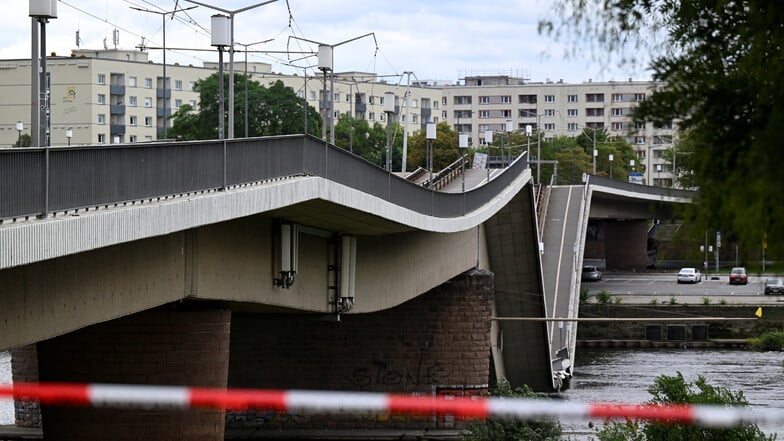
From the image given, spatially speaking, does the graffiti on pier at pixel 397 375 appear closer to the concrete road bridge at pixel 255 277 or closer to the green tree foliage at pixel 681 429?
the concrete road bridge at pixel 255 277

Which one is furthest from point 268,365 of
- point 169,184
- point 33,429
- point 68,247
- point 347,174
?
point 68,247

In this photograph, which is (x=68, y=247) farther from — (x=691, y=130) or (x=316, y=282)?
(x=316, y=282)

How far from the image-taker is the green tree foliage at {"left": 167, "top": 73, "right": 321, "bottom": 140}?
7975 centimetres

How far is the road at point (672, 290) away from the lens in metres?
87.7

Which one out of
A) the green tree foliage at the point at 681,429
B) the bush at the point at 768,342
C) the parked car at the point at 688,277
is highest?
the green tree foliage at the point at 681,429

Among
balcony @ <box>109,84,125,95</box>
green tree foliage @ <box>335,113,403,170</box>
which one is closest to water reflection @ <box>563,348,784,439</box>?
balcony @ <box>109,84,125,95</box>

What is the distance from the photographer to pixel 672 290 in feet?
314

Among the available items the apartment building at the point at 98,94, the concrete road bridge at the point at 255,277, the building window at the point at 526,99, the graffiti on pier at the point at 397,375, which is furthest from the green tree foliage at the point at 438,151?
the graffiti on pier at the point at 397,375

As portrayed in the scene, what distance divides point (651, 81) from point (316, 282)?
844 inches

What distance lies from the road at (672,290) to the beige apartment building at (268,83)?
8.23m

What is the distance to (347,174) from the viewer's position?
90.8 ft

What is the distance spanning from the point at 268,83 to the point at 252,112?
118 feet

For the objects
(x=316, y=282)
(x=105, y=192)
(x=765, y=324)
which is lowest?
(x=765, y=324)

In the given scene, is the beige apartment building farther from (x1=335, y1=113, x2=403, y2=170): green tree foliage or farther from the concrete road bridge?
the concrete road bridge
